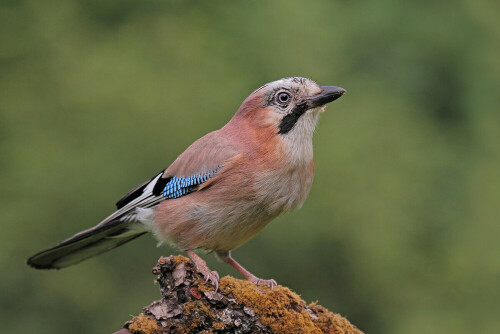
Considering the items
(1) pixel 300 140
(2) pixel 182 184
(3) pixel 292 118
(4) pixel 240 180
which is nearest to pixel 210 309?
(4) pixel 240 180

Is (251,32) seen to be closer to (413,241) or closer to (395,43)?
(395,43)

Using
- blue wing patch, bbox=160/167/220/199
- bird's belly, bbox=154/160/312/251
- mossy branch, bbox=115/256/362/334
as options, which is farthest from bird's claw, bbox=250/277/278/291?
blue wing patch, bbox=160/167/220/199

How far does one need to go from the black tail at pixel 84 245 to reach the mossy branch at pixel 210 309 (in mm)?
1190

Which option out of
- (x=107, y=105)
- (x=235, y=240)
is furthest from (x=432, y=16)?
(x=235, y=240)

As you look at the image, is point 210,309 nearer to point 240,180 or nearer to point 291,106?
point 240,180

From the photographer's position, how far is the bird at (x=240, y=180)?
4.86m

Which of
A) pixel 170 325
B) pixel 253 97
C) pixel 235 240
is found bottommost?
pixel 170 325

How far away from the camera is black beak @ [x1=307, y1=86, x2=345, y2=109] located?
16.3ft

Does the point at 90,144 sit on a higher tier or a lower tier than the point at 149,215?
higher

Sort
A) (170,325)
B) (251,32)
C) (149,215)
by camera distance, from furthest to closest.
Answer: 1. (251,32)
2. (149,215)
3. (170,325)

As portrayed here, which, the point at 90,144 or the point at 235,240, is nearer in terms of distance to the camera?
the point at 235,240

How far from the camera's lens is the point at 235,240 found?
499 centimetres

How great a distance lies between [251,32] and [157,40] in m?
1.23

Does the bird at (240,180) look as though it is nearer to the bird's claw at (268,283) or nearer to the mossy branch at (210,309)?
the bird's claw at (268,283)
